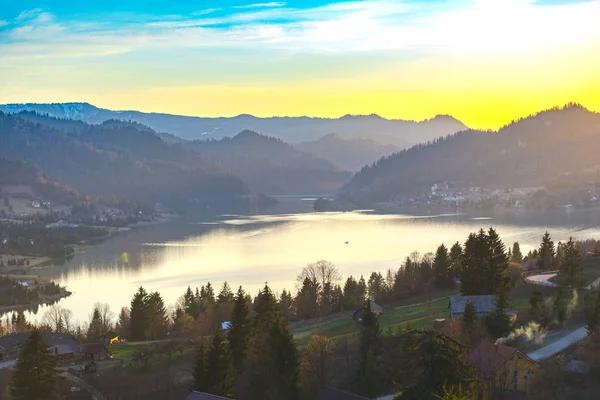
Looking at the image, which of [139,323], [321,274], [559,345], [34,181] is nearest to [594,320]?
[559,345]

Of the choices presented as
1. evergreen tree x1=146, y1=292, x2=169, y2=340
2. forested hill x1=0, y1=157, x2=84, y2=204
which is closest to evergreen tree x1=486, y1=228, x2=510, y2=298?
evergreen tree x1=146, y1=292, x2=169, y2=340

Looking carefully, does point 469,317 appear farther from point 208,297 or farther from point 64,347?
point 208,297

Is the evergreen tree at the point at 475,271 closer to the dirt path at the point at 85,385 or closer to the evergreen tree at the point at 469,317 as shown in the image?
the evergreen tree at the point at 469,317

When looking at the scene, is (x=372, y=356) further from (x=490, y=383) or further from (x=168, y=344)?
(x=168, y=344)

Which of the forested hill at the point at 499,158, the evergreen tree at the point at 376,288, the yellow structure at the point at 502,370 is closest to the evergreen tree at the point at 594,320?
the yellow structure at the point at 502,370

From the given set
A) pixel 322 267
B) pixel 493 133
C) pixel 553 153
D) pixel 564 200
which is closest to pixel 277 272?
pixel 322 267
